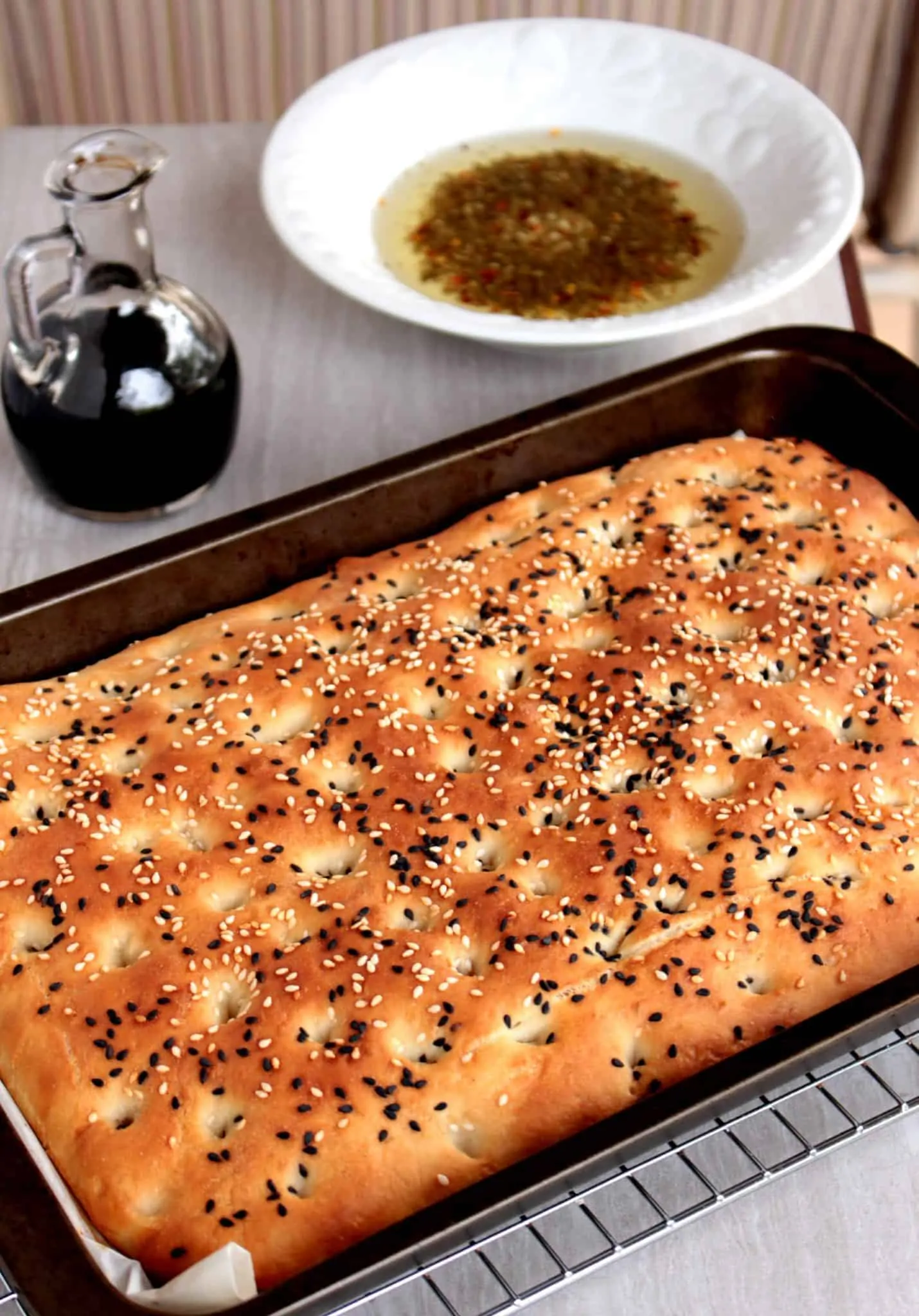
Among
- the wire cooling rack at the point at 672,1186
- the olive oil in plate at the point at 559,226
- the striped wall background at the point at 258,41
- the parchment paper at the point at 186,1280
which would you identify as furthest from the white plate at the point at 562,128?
the striped wall background at the point at 258,41

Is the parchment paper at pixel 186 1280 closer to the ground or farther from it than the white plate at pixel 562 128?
closer to the ground

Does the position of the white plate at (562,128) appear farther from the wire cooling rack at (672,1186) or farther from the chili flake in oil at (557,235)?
the wire cooling rack at (672,1186)

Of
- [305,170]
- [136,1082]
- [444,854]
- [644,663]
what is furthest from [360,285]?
[136,1082]

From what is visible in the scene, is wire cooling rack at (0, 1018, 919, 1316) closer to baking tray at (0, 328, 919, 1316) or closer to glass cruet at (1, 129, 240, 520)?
baking tray at (0, 328, 919, 1316)

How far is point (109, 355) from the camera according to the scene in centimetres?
176

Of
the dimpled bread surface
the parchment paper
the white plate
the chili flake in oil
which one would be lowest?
the parchment paper

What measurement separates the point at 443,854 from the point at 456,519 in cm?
52

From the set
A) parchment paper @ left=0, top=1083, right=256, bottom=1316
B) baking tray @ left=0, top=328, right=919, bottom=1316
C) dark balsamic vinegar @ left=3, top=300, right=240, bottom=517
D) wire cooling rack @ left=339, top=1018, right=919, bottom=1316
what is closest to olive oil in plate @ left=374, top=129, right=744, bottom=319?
baking tray @ left=0, top=328, right=919, bottom=1316

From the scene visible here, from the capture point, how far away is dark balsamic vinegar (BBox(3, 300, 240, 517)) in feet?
5.77

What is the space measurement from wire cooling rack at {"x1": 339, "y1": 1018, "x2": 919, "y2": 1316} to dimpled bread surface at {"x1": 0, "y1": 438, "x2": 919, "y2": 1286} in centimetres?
7

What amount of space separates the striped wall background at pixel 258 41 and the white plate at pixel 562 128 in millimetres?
1301

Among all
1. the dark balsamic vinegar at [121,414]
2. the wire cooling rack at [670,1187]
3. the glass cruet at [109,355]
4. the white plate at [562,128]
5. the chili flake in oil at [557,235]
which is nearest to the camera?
the wire cooling rack at [670,1187]

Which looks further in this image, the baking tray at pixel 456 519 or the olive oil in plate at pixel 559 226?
the olive oil in plate at pixel 559 226

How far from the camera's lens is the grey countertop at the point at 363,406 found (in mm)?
1324
